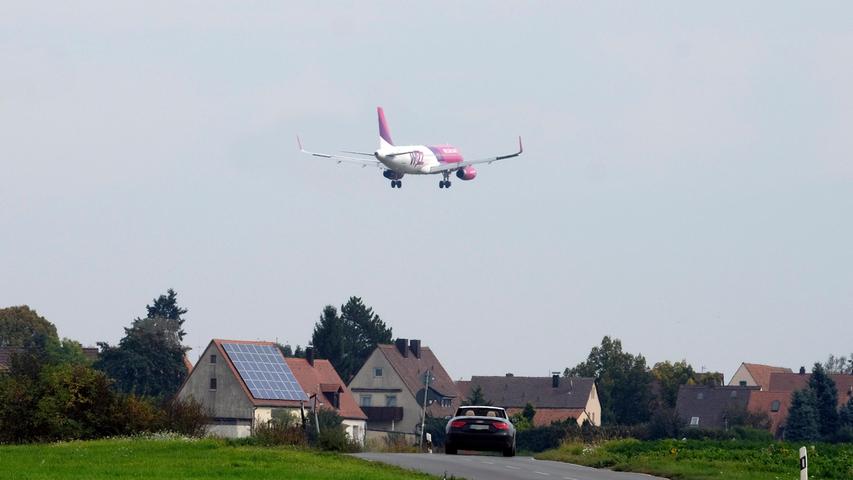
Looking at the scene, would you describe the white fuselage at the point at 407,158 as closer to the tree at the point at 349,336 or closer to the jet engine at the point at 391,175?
the jet engine at the point at 391,175

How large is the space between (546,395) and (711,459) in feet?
287

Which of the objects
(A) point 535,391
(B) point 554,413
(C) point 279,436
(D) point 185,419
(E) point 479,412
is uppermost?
(A) point 535,391

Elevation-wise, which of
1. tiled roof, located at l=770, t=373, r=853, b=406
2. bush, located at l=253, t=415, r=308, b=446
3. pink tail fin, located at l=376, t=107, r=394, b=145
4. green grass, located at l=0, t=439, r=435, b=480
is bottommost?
green grass, located at l=0, t=439, r=435, b=480

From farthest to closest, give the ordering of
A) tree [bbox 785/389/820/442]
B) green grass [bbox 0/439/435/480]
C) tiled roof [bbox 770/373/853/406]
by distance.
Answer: tiled roof [bbox 770/373/853/406] < tree [bbox 785/389/820/442] < green grass [bbox 0/439/435/480]

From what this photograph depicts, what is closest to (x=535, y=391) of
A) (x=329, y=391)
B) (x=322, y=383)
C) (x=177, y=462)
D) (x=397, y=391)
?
(x=397, y=391)

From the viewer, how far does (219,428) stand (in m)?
80.7

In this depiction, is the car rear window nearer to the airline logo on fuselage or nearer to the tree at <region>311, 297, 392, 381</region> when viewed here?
the airline logo on fuselage

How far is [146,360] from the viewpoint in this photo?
11038cm

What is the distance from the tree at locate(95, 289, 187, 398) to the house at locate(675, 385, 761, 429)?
35.6 m

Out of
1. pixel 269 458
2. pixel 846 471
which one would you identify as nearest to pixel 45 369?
pixel 269 458

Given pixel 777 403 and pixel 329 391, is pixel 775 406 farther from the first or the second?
pixel 329 391

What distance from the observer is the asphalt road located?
30062 millimetres

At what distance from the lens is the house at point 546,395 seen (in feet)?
389

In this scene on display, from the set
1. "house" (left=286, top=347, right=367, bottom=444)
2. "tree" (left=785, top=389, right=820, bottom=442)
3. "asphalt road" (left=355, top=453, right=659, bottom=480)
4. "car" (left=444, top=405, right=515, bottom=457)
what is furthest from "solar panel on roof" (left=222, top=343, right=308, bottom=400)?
"asphalt road" (left=355, top=453, right=659, bottom=480)
